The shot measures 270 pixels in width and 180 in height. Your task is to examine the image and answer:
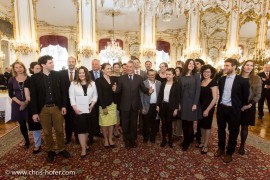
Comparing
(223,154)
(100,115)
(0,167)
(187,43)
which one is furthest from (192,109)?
(187,43)

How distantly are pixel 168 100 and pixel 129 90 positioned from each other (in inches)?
29.4

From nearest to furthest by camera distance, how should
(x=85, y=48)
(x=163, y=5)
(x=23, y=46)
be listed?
(x=163, y=5), (x=23, y=46), (x=85, y=48)

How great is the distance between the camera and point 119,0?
4.12 metres

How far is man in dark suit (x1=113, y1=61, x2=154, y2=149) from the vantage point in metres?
3.26

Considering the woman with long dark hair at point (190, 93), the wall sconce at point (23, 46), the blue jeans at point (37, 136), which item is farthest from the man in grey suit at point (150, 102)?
the wall sconce at point (23, 46)

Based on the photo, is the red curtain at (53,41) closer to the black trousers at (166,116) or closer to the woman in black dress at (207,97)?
the black trousers at (166,116)

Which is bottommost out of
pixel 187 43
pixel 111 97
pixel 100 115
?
pixel 100 115

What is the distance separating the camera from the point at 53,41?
1290 cm

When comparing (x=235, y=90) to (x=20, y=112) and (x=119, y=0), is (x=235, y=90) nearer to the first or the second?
(x=119, y=0)

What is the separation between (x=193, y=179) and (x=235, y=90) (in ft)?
4.78

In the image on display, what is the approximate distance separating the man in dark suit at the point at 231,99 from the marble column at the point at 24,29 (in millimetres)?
7145

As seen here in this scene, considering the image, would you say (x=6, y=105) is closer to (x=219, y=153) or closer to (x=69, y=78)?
(x=69, y=78)

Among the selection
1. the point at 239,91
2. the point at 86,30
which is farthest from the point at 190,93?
the point at 86,30

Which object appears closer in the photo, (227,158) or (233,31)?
(227,158)
